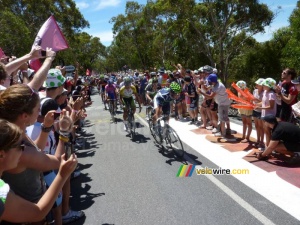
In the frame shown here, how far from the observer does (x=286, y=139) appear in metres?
5.42

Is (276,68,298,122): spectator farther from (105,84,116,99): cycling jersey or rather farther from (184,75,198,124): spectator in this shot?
(105,84,116,99): cycling jersey

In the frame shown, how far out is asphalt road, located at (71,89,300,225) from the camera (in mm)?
3930

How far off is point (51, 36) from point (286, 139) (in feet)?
17.5

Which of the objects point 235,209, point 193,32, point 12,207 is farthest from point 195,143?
point 193,32

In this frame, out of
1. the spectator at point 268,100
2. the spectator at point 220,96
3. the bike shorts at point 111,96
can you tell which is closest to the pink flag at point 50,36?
the spectator at point 220,96

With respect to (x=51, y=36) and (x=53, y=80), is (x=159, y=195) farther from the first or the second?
(x=51, y=36)

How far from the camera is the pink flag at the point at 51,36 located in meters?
5.65

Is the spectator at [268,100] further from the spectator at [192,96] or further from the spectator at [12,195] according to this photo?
the spectator at [12,195]

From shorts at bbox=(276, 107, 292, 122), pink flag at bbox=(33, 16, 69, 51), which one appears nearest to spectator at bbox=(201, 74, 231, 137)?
shorts at bbox=(276, 107, 292, 122)

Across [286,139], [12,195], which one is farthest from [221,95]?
[12,195]

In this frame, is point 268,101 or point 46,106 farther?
point 268,101

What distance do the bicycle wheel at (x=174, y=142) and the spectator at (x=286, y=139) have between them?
78.2 inches

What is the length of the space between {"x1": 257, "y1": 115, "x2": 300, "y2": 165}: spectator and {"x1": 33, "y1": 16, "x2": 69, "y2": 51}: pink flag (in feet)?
15.7

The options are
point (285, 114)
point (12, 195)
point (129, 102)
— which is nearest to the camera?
point (12, 195)
